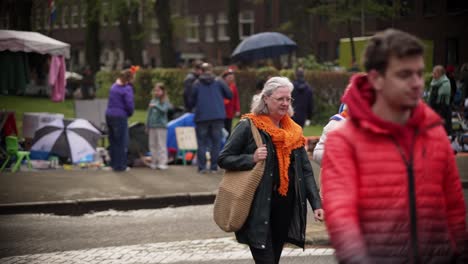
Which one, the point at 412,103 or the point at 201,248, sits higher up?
the point at 412,103

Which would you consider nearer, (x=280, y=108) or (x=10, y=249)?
(x=280, y=108)

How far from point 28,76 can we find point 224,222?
12163 millimetres

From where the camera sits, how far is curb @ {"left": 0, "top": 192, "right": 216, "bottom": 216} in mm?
13070

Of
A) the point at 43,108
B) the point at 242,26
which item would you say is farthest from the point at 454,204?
the point at 242,26

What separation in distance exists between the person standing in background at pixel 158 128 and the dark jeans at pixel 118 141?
64 centimetres

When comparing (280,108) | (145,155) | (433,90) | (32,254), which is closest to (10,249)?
(32,254)

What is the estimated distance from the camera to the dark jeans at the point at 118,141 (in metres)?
16.3

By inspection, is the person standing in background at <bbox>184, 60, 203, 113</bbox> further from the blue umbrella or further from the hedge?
the hedge

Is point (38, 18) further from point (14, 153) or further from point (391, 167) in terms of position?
point (391, 167)

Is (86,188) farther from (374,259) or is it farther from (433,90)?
(374,259)

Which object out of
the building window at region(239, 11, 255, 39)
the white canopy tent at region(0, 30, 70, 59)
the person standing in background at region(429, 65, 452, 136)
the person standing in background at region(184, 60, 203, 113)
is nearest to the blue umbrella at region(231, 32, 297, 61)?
the person standing in background at region(429, 65, 452, 136)

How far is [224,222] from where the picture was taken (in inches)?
258

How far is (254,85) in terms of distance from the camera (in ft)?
105

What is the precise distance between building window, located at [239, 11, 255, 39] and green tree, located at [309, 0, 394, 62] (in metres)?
28.5
